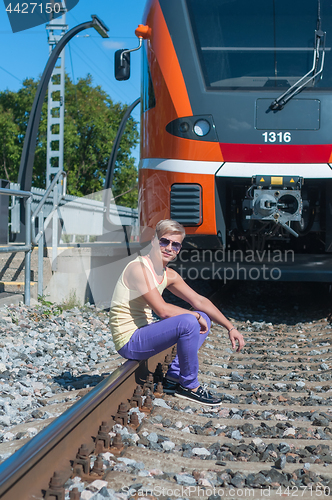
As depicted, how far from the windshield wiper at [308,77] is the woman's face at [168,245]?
305 cm

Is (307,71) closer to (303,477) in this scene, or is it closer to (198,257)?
(198,257)

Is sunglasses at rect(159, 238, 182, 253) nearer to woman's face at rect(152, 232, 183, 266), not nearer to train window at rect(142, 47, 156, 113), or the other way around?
woman's face at rect(152, 232, 183, 266)

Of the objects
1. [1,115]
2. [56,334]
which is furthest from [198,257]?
[1,115]

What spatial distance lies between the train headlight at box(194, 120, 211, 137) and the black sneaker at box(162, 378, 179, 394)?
3.18m

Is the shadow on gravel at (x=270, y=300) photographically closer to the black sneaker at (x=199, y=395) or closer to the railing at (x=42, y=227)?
the railing at (x=42, y=227)

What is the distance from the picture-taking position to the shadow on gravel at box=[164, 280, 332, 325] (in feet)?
23.7

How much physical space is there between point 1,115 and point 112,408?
3857 centimetres

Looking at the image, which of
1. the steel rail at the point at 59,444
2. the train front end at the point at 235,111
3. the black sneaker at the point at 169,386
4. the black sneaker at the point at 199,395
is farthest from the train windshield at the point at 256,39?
the steel rail at the point at 59,444

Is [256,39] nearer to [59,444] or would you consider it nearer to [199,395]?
[199,395]

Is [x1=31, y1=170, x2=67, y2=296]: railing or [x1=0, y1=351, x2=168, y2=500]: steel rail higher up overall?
[x1=31, y1=170, x2=67, y2=296]: railing

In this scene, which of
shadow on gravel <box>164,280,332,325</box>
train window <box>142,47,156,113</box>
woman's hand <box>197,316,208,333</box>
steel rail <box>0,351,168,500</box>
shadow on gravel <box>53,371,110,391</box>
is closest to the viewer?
steel rail <box>0,351,168,500</box>

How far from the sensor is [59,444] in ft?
7.14

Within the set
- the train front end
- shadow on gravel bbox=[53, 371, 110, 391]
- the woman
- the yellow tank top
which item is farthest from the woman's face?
the train front end

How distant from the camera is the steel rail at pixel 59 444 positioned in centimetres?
184
